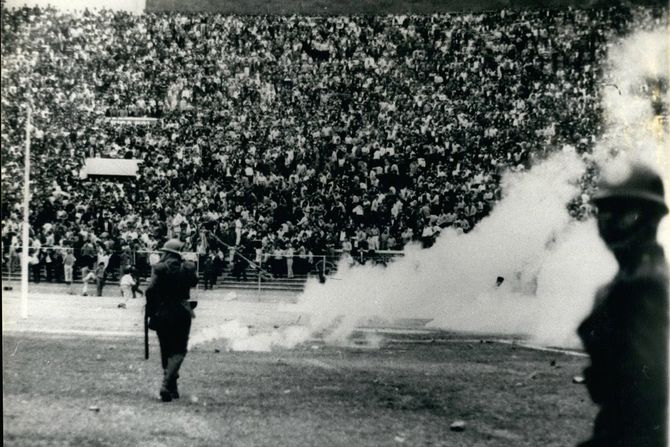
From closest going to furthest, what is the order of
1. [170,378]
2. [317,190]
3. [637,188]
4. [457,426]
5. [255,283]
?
[637,188] → [457,426] → [170,378] → [317,190] → [255,283]

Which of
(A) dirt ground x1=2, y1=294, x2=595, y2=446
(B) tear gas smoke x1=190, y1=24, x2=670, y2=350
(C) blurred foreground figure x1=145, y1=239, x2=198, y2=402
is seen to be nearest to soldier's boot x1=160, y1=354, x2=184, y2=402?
(C) blurred foreground figure x1=145, y1=239, x2=198, y2=402

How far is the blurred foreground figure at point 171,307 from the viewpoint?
5.76 m

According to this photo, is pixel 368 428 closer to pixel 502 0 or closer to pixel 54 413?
pixel 54 413

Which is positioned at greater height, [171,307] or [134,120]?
[134,120]

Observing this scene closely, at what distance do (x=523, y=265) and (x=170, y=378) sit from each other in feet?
12.7

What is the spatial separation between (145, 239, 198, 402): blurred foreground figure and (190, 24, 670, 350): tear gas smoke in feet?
6.15

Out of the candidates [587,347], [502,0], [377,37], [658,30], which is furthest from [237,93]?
[587,347]

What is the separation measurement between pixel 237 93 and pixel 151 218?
5.28 ft

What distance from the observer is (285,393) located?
5.84 meters

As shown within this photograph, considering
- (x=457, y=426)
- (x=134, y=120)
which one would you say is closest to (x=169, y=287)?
(x=134, y=120)

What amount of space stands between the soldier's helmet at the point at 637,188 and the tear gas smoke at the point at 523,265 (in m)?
2.40

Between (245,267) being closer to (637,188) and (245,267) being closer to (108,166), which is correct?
(108,166)

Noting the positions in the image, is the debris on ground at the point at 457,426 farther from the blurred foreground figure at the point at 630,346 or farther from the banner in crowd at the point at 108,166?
the banner in crowd at the point at 108,166

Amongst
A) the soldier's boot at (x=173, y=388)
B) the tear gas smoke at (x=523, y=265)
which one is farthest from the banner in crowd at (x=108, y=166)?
the tear gas smoke at (x=523, y=265)
